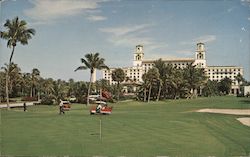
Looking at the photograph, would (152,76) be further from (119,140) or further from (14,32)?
(119,140)

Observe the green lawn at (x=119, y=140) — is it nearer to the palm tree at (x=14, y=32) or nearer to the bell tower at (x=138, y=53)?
the palm tree at (x=14, y=32)

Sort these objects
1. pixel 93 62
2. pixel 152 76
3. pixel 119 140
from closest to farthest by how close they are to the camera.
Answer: pixel 119 140 < pixel 93 62 < pixel 152 76

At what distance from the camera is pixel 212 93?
124875 millimetres

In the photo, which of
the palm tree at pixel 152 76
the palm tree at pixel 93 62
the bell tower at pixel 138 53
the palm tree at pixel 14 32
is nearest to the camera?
the palm tree at pixel 14 32

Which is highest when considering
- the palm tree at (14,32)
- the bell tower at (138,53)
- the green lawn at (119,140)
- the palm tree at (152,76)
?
the bell tower at (138,53)

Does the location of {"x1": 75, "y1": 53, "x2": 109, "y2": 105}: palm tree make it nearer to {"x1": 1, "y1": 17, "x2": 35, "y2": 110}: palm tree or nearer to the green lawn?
{"x1": 1, "y1": 17, "x2": 35, "y2": 110}: palm tree

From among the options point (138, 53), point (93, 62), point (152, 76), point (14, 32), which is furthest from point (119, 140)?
point (152, 76)

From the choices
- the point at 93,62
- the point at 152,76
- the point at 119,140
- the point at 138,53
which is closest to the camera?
the point at 119,140

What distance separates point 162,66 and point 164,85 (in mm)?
4426

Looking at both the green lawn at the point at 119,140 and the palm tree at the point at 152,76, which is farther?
the palm tree at the point at 152,76

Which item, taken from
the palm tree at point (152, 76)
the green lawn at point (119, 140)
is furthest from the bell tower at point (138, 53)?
the green lawn at point (119, 140)

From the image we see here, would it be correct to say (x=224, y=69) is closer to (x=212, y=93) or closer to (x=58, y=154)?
(x=212, y=93)

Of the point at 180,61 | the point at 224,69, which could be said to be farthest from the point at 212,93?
the point at 224,69

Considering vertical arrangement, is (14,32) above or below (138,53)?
below
